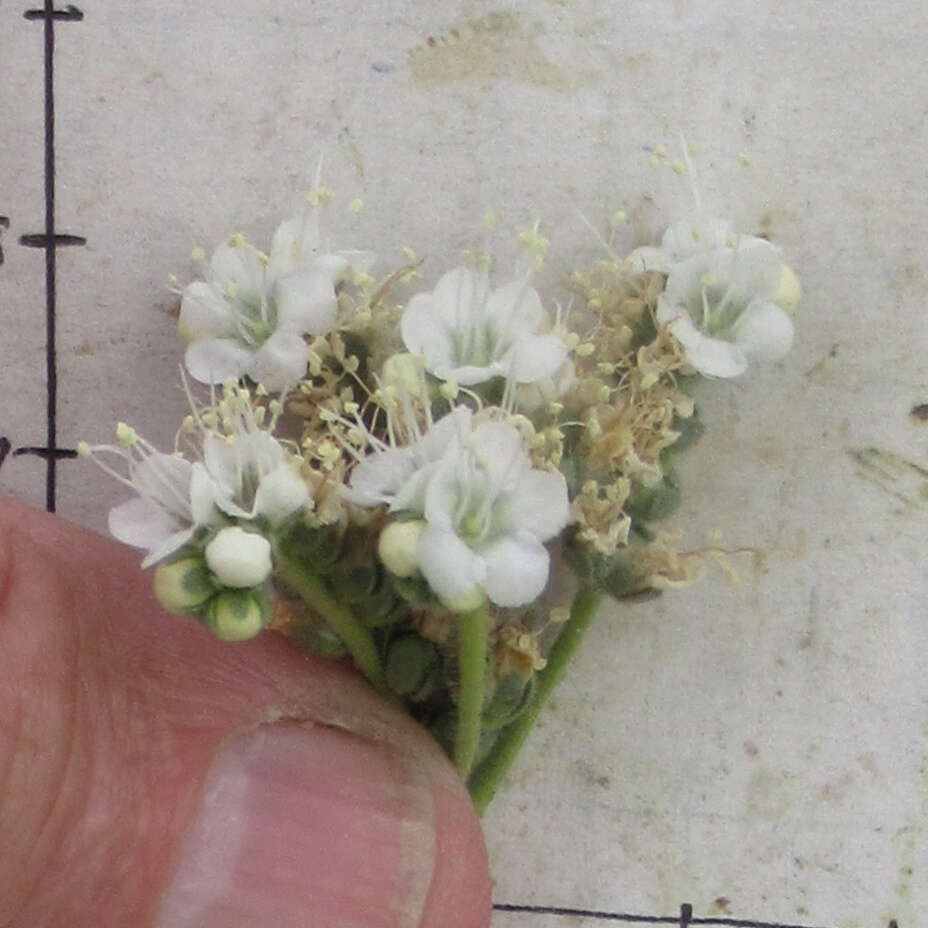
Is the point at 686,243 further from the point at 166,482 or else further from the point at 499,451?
the point at 166,482

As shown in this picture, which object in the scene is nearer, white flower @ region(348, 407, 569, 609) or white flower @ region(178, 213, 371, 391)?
Result: white flower @ region(348, 407, 569, 609)

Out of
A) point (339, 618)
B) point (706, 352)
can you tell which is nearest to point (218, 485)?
point (339, 618)

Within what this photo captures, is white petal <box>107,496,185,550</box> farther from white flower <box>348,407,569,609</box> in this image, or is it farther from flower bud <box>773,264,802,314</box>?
flower bud <box>773,264,802,314</box>

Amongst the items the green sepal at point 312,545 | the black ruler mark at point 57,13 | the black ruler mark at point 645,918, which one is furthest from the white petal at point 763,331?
the black ruler mark at point 57,13

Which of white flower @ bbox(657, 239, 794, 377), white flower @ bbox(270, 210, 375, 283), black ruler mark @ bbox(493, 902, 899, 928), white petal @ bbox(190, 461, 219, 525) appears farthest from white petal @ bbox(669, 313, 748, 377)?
black ruler mark @ bbox(493, 902, 899, 928)

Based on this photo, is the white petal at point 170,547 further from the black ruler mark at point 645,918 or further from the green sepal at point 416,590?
the black ruler mark at point 645,918

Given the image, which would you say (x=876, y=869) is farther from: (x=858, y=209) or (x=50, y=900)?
(x=50, y=900)
